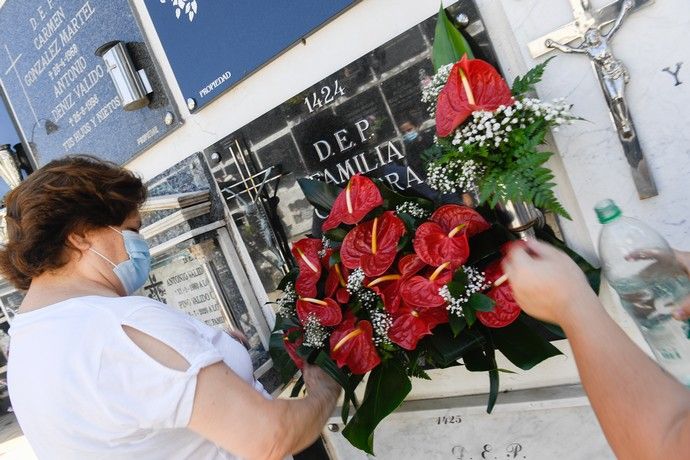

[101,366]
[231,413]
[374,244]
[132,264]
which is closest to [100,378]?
Result: [101,366]

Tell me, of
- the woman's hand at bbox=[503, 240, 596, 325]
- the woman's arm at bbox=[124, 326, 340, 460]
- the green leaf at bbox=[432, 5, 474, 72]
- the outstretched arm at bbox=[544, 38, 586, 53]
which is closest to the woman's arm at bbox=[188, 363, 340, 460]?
the woman's arm at bbox=[124, 326, 340, 460]

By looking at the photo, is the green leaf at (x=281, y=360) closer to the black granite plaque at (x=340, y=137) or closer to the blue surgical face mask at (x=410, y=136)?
the black granite plaque at (x=340, y=137)

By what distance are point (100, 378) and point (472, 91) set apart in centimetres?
122

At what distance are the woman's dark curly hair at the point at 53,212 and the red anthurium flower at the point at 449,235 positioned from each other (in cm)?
96

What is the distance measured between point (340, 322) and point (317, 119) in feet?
2.91

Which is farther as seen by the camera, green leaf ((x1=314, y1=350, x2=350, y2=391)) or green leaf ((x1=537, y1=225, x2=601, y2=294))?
green leaf ((x1=314, y1=350, x2=350, y2=391))

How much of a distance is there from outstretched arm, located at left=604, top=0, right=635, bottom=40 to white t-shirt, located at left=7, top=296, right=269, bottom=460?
141cm

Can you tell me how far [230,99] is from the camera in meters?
2.33

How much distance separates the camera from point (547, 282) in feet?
2.96

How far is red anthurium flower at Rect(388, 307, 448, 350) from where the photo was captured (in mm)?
1502

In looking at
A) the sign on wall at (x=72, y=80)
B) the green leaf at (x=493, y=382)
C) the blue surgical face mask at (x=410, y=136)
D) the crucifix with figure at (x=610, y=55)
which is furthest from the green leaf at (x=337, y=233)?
the sign on wall at (x=72, y=80)

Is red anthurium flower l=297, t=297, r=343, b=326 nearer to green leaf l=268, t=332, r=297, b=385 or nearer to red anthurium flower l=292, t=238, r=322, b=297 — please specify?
red anthurium flower l=292, t=238, r=322, b=297

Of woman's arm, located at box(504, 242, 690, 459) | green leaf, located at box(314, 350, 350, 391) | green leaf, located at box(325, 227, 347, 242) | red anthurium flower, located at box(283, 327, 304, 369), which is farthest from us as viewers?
red anthurium flower, located at box(283, 327, 304, 369)

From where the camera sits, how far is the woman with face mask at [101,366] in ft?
3.65
